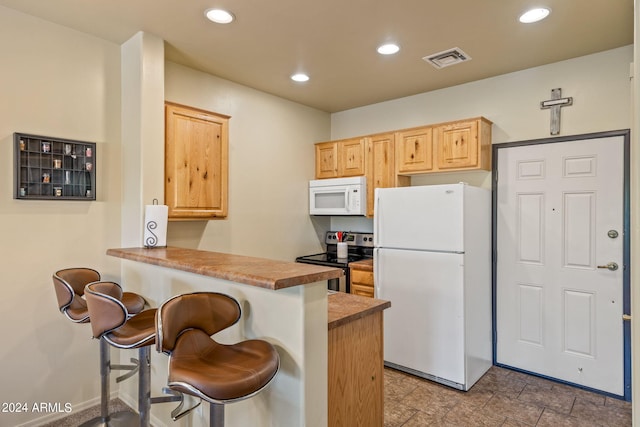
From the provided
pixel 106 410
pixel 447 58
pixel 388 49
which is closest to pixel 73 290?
pixel 106 410

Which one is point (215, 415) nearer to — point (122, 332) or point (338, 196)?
point (122, 332)

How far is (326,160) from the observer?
14.3 ft

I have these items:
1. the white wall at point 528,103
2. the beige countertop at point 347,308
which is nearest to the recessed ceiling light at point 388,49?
the white wall at point 528,103

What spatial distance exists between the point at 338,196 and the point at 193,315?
2.73 m

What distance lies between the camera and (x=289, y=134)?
13.5ft

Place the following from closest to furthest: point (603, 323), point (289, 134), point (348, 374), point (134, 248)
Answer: point (348, 374)
point (134, 248)
point (603, 323)
point (289, 134)

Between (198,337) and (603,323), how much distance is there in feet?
10.0

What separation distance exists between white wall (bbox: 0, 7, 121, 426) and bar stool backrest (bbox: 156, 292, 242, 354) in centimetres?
151

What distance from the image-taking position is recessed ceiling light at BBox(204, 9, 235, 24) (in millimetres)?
2287

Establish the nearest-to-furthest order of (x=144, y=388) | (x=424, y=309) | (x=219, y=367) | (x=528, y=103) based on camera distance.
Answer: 1. (x=219, y=367)
2. (x=144, y=388)
3. (x=424, y=309)
4. (x=528, y=103)

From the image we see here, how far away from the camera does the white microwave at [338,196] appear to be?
12.9 ft

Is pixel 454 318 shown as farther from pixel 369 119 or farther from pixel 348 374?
pixel 369 119

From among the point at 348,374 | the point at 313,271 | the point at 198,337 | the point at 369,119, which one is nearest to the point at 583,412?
the point at 348,374

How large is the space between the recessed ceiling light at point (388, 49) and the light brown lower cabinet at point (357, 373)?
6.44 ft
